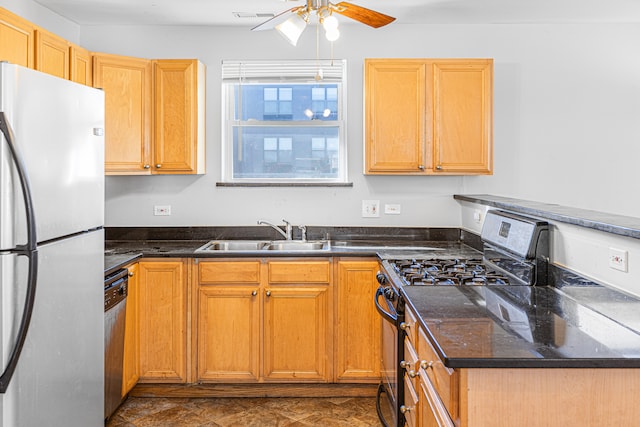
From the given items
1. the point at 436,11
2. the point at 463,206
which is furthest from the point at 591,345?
the point at 436,11

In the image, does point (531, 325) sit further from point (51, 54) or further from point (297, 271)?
point (51, 54)

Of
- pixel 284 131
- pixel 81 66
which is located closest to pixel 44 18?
pixel 81 66

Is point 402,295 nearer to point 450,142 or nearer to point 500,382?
point 500,382

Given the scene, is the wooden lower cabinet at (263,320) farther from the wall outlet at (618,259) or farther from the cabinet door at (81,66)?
the wall outlet at (618,259)

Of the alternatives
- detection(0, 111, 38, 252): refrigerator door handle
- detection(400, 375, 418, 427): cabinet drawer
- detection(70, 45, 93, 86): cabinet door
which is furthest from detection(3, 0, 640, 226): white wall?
detection(0, 111, 38, 252): refrigerator door handle

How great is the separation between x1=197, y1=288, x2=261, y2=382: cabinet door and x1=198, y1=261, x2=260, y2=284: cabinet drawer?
4 cm

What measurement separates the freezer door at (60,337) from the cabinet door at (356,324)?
4.45 ft

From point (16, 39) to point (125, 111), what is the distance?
91 cm

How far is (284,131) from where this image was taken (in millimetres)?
3855

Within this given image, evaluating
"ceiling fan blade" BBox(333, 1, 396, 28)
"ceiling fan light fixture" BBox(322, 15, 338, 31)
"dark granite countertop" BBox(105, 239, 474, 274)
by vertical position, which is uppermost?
"ceiling fan blade" BBox(333, 1, 396, 28)

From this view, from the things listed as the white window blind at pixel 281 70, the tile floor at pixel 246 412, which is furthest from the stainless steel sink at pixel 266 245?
the white window blind at pixel 281 70

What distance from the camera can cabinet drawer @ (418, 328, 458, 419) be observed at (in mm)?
1355

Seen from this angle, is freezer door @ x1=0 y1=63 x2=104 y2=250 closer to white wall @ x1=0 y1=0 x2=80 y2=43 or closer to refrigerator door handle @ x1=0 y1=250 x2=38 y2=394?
refrigerator door handle @ x1=0 y1=250 x2=38 y2=394

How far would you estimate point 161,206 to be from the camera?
150 inches
